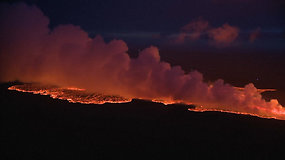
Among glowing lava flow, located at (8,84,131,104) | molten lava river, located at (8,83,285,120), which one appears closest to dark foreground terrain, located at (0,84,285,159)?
molten lava river, located at (8,83,285,120)

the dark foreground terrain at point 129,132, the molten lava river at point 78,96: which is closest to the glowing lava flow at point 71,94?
the molten lava river at point 78,96

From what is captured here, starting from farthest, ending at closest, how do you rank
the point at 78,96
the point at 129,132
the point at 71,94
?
the point at 71,94 < the point at 78,96 < the point at 129,132

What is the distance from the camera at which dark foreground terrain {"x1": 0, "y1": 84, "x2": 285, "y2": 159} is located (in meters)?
16.7

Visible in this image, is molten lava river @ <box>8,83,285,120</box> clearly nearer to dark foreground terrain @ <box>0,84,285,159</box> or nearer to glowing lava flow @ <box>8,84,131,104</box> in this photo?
glowing lava flow @ <box>8,84,131,104</box>

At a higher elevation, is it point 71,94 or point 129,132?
point 71,94

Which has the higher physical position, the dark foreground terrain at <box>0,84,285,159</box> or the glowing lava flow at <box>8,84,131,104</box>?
the glowing lava flow at <box>8,84,131,104</box>

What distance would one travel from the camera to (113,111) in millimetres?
24000

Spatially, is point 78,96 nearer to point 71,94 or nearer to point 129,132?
point 71,94

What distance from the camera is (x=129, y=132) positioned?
19.7 m

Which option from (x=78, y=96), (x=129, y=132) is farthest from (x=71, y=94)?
(x=129, y=132)

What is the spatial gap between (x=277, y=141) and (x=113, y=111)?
13.8 metres

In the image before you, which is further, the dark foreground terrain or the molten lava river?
the molten lava river

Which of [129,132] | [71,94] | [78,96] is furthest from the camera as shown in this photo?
[71,94]

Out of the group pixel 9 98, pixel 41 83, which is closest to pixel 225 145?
pixel 9 98
